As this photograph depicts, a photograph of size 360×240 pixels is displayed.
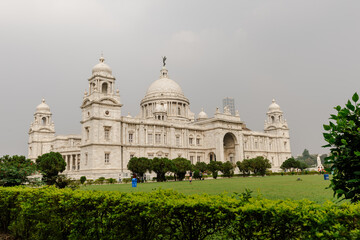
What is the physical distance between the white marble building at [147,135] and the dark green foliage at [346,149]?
1501 inches

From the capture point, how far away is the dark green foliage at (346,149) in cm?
421

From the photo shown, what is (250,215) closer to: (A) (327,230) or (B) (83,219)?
(A) (327,230)

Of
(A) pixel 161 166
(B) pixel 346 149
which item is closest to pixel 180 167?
(A) pixel 161 166

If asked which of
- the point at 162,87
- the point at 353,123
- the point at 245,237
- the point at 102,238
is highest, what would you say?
the point at 162,87

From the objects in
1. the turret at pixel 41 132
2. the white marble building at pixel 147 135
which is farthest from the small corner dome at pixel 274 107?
the turret at pixel 41 132

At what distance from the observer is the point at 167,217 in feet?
16.0

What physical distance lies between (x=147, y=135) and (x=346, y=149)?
45.6m

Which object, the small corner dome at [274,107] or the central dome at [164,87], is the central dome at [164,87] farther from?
the small corner dome at [274,107]

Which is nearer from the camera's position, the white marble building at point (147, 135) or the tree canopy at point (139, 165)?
the tree canopy at point (139, 165)

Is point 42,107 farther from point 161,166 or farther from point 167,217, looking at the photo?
point 167,217

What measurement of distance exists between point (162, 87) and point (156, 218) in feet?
219

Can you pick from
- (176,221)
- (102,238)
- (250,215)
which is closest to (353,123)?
(250,215)

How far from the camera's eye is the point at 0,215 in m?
8.02

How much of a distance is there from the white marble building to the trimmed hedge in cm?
3370
